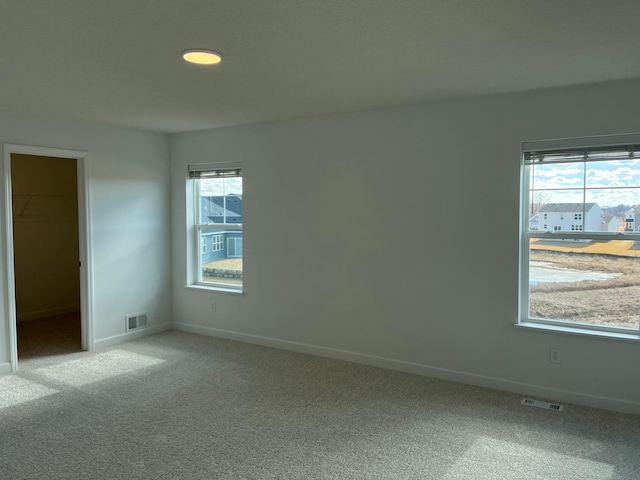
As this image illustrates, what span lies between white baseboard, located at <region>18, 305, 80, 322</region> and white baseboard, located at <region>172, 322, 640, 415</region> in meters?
2.51

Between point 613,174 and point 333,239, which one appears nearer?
point 613,174

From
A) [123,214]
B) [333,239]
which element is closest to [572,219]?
[333,239]

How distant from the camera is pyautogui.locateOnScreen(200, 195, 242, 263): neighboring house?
533 centimetres

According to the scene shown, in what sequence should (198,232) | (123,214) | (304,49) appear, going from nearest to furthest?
(304,49), (123,214), (198,232)

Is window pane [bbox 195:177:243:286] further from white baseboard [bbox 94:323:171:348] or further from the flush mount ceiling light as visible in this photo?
the flush mount ceiling light

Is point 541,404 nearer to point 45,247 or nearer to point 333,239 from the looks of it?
point 333,239

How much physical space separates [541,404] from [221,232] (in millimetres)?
3663

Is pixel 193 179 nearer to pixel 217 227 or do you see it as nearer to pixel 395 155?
pixel 217 227

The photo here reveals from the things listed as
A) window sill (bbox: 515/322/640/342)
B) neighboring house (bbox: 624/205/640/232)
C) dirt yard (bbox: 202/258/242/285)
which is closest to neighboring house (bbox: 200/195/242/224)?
dirt yard (bbox: 202/258/242/285)

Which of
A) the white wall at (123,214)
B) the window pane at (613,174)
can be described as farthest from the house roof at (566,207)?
the white wall at (123,214)

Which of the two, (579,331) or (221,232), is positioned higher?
(221,232)

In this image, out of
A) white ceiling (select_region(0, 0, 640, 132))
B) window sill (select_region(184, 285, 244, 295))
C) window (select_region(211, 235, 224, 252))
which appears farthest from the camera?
window (select_region(211, 235, 224, 252))

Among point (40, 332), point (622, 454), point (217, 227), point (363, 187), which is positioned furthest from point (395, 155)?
point (40, 332)

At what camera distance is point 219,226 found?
5.44 meters
